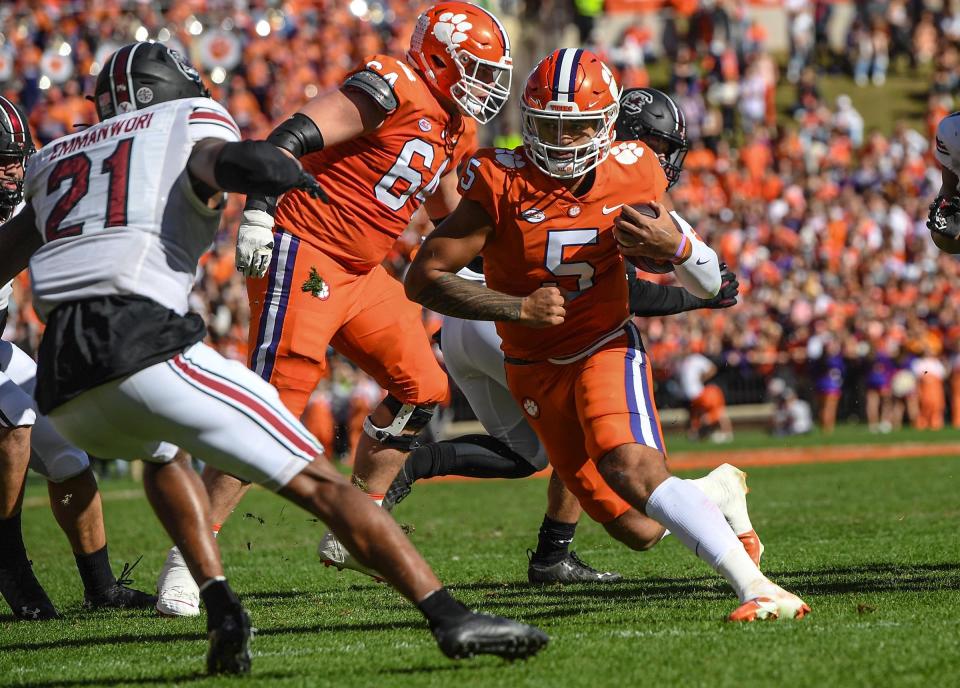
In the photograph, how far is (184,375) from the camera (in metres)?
3.61

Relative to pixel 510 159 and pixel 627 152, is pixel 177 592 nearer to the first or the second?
pixel 510 159

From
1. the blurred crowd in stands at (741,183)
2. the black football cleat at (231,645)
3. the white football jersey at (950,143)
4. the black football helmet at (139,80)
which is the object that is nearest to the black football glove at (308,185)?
the black football helmet at (139,80)

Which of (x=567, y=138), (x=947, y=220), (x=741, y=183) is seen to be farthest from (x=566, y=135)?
(x=741, y=183)

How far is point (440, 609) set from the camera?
3.58 meters

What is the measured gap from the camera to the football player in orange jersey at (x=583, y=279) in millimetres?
4309

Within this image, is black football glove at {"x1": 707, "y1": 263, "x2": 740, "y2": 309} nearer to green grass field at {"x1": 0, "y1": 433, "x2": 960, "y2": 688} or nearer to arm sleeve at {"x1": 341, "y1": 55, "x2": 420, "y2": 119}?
green grass field at {"x1": 0, "y1": 433, "x2": 960, "y2": 688}

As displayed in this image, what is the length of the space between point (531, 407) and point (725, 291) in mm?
867

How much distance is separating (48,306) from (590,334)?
188 cm

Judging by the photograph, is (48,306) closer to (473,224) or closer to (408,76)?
(473,224)

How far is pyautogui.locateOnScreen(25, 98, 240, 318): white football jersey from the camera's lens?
369 centimetres

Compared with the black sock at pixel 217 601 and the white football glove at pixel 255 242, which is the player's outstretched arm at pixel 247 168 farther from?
the black sock at pixel 217 601

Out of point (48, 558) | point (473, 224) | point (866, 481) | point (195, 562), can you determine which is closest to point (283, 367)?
point (473, 224)

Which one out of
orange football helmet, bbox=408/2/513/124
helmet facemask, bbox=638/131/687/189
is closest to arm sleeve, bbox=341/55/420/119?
orange football helmet, bbox=408/2/513/124

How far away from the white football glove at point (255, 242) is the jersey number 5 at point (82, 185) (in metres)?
0.68
